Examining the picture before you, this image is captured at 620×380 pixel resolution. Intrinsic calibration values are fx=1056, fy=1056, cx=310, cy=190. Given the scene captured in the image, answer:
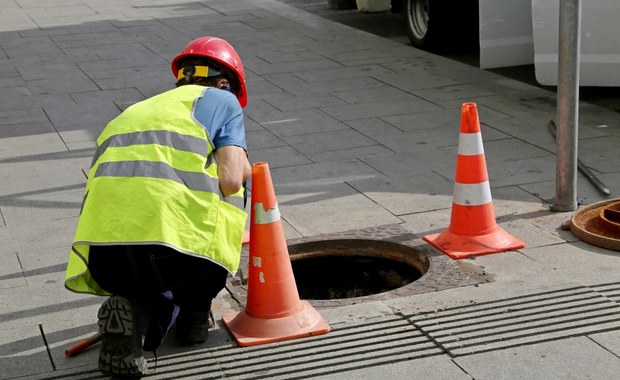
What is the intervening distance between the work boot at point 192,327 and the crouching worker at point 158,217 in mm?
64

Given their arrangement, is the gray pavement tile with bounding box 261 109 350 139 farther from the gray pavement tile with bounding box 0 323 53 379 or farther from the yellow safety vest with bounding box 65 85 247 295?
the yellow safety vest with bounding box 65 85 247 295

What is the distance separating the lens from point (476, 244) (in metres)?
5.62

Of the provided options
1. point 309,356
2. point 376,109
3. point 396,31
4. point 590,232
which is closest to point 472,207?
point 590,232

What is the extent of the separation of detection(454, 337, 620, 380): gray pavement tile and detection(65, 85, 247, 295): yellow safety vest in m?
1.10

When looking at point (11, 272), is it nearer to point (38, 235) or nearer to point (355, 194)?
Answer: point (38, 235)

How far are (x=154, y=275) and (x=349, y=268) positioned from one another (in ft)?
6.01

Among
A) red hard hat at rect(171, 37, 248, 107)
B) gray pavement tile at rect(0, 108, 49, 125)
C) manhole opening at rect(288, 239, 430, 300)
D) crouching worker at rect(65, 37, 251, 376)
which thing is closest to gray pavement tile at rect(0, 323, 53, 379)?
crouching worker at rect(65, 37, 251, 376)

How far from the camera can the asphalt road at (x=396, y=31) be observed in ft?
30.8

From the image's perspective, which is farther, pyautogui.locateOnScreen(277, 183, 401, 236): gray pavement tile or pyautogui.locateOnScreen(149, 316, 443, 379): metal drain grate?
pyautogui.locateOnScreen(277, 183, 401, 236): gray pavement tile

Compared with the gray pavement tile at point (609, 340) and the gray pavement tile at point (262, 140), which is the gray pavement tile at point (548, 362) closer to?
the gray pavement tile at point (609, 340)

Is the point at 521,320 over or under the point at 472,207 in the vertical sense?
under

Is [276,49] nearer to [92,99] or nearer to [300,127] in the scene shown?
[92,99]

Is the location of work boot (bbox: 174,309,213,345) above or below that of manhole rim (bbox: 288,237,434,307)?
above

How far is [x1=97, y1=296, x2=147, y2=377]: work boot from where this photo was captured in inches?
162
